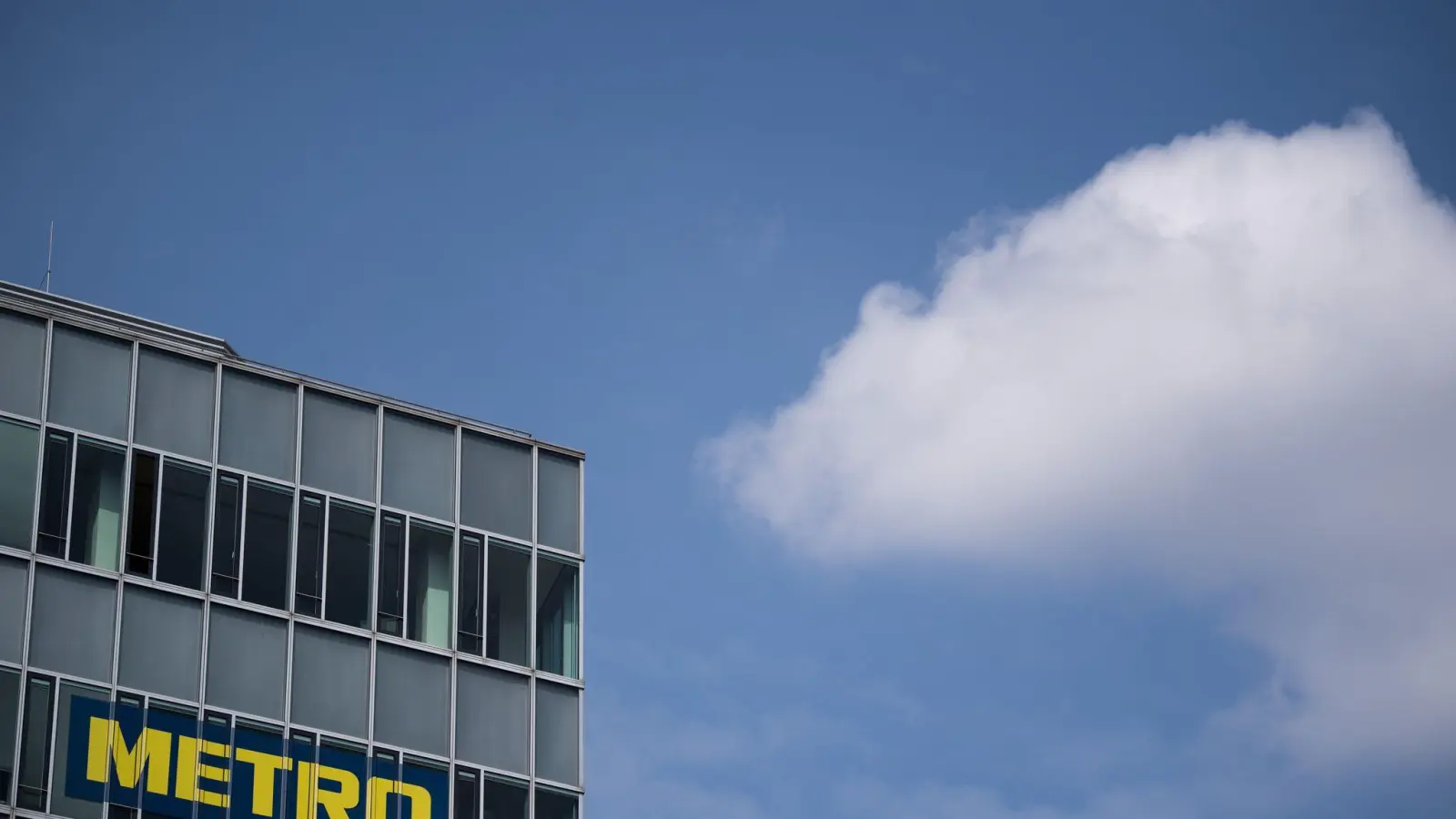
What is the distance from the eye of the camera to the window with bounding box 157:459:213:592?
57.5m

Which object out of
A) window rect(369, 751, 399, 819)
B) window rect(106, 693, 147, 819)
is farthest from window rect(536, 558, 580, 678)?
window rect(106, 693, 147, 819)

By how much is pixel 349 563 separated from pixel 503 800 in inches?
246

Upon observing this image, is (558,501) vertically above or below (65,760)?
above

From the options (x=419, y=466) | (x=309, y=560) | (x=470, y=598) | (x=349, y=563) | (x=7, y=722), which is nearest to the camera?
(x=7, y=722)

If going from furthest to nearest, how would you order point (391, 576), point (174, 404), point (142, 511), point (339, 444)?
point (339, 444) → point (391, 576) → point (174, 404) → point (142, 511)

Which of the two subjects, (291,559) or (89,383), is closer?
(89,383)

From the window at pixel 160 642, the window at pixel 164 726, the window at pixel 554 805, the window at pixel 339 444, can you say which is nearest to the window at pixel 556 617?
the window at pixel 554 805

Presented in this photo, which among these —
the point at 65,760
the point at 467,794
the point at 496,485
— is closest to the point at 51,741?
the point at 65,760

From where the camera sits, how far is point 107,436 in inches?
2280

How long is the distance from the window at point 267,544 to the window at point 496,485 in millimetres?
4398

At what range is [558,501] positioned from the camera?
63469mm

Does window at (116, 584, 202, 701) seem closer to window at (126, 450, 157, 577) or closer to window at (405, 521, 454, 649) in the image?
window at (126, 450, 157, 577)

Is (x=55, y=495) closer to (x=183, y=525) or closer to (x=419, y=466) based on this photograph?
(x=183, y=525)

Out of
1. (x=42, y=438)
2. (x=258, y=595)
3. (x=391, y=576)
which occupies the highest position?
(x=42, y=438)
